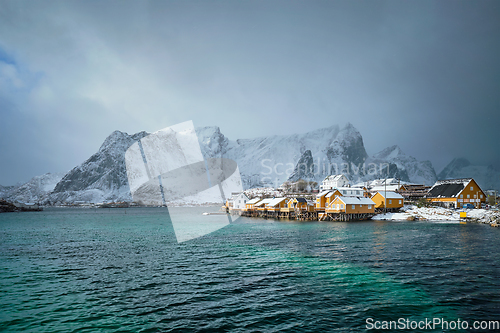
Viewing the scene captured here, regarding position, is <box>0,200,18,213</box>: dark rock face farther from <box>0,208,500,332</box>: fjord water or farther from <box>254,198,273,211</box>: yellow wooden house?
<box>0,208,500,332</box>: fjord water

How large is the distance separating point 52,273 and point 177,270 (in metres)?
10.4

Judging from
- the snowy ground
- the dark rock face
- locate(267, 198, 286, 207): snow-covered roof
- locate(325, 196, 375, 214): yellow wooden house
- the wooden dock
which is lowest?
the snowy ground

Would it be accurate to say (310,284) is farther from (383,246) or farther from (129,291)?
(383,246)

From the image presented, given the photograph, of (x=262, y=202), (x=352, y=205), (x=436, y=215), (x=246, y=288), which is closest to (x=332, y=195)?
(x=352, y=205)

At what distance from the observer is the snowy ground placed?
63938mm

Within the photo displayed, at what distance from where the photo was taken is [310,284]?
18906mm

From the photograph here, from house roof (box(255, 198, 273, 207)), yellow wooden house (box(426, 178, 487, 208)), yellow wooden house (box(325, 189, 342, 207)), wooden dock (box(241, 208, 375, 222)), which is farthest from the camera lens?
house roof (box(255, 198, 273, 207))

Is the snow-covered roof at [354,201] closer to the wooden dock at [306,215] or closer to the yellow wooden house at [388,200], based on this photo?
the wooden dock at [306,215]

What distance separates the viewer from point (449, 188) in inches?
3391

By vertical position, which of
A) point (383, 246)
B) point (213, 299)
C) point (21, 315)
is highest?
point (21, 315)

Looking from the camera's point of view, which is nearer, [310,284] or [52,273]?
[310,284]

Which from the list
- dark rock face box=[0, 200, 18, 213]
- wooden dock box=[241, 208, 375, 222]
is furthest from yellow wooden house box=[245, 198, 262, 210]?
dark rock face box=[0, 200, 18, 213]

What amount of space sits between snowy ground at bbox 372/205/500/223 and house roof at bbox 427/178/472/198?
442 inches

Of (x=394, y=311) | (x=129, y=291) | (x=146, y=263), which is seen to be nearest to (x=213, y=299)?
(x=129, y=291)
